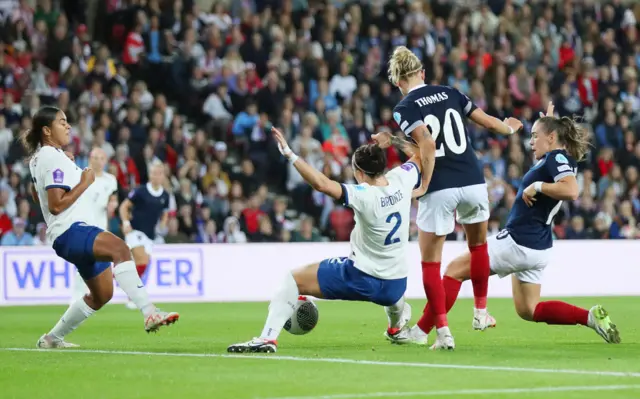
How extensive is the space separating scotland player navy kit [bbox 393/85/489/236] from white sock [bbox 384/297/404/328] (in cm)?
73

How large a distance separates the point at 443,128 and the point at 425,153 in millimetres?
406

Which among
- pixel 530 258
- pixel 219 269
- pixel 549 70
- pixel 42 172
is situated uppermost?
pixel 549 70

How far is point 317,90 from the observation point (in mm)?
22266

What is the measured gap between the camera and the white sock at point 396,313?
31.9ft

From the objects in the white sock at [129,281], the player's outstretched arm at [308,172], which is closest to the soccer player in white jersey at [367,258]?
the player's outstretched arm at [308,172]

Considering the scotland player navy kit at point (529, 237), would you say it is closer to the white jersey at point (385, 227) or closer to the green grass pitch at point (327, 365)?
the green grass pitch at point (327, 365)

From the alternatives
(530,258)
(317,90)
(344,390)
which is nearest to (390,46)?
(317,90)

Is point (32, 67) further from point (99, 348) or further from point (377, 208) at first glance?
point (377, 208)

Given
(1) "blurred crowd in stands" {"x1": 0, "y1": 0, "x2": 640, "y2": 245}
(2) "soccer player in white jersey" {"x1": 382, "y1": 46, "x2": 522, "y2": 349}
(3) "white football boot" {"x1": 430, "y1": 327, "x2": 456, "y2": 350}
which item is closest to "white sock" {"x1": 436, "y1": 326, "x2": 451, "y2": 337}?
(3) "white football boot" {"x1": 430, "y1": 327, "x2": 456, "y2": 350}

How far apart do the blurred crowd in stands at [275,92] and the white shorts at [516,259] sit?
959 cm

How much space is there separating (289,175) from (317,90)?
6.76 ft

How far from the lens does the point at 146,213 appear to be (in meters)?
16.6

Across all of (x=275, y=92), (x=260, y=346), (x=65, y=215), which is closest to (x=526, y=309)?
(x=260, y=346)

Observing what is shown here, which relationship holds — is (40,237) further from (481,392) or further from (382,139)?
(481,392)
